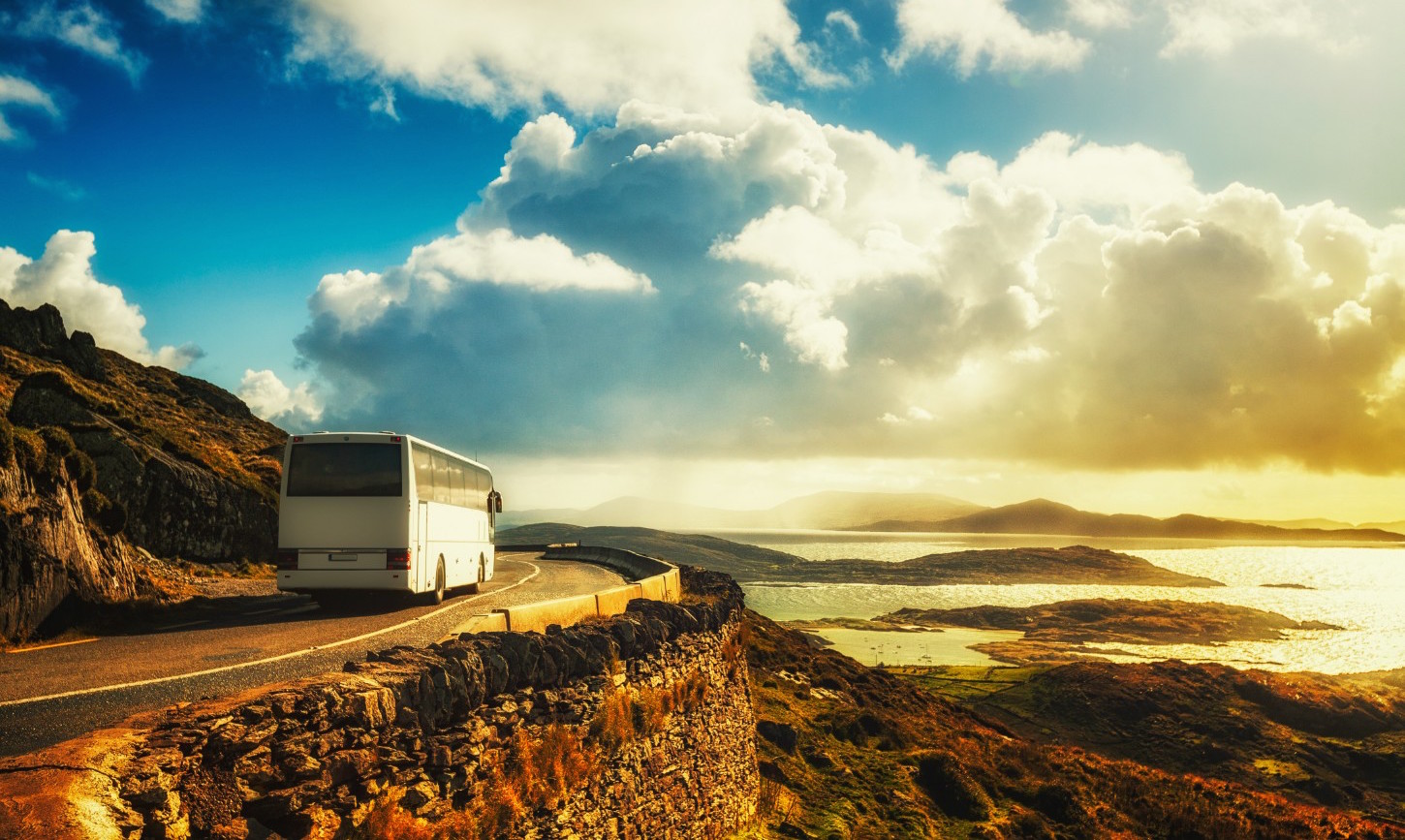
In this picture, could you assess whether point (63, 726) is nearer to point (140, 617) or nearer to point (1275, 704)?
point (140, 617)

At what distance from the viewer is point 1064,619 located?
141500mm

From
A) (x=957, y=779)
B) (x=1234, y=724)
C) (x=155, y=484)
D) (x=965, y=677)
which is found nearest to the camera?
(x=155, y=484)

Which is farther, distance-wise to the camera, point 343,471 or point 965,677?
point 965,677

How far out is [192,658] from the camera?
38.7 ft

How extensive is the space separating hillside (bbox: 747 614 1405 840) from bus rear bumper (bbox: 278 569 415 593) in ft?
40.0

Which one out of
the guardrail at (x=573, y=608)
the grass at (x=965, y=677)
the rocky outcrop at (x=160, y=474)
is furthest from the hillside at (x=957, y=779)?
the rocky outcrop at (x=160, y=474)

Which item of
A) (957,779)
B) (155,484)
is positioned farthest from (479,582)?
(957,779)

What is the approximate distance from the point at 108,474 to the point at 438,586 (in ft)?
46.6

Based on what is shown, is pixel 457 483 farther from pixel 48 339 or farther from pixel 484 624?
pixel 48 339

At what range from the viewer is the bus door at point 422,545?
18.7 meters

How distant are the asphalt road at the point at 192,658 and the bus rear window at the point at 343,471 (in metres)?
2.82

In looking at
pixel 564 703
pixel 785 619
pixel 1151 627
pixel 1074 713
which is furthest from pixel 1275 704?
pixel 564 703

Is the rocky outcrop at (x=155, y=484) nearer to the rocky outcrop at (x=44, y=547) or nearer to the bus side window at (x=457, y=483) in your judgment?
the rocky outcrop at (x=44, y=547)

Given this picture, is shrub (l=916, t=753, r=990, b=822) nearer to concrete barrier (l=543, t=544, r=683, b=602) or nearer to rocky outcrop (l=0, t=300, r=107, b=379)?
concrete barrier (l=543, t=544, r=683, b=602)
